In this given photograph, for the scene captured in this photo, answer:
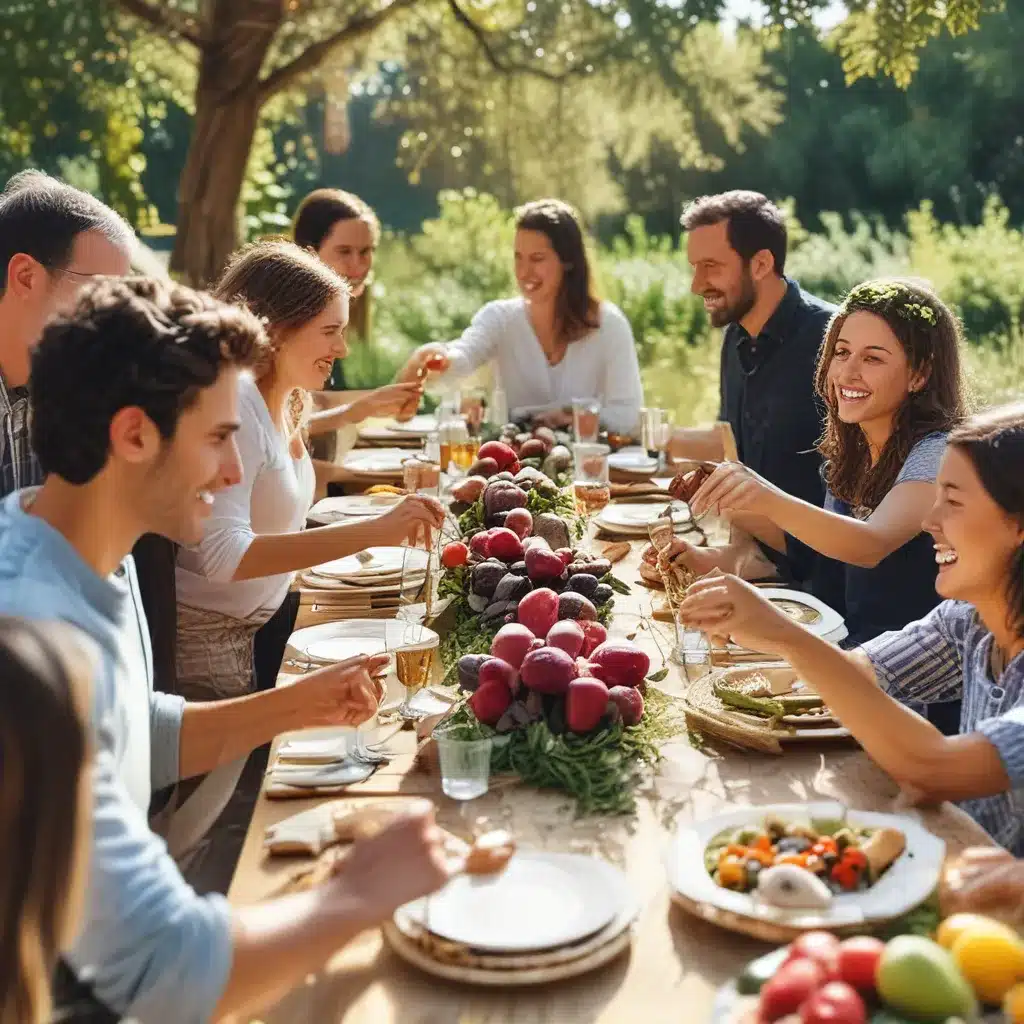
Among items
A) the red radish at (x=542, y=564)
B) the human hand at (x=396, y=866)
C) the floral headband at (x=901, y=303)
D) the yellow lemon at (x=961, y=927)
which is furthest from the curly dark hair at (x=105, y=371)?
the floral headband at (x=901, y=303)

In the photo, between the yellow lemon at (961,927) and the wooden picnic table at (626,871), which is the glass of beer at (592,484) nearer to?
the wooden picnic table at (626,871)

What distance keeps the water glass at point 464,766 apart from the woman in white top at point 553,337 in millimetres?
3406

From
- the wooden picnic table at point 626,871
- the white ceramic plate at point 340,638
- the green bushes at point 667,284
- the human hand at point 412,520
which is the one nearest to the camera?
the wooden picnic table at point 626,871

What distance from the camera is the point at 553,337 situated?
5.34m

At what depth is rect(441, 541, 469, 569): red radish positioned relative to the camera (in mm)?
2727

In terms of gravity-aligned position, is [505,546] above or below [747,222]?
below

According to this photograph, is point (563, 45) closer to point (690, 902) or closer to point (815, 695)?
point (815, 695)

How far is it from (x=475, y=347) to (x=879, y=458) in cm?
256

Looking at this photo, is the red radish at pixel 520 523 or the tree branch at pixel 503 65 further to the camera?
the tree branch at pixel 503 65

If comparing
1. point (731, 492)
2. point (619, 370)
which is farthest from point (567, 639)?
point (619, 370)

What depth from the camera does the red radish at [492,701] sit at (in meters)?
1.93

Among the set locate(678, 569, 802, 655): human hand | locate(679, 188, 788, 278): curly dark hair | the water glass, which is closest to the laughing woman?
locate(678, 569, 802, 655): human hand

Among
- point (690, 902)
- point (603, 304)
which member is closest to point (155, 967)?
point (690, 902)

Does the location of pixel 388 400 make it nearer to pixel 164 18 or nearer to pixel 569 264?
pixel 569 264
